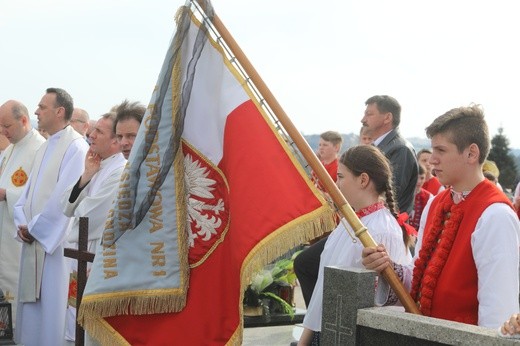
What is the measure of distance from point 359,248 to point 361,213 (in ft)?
0.83

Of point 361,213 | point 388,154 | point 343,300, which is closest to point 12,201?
point 388,154

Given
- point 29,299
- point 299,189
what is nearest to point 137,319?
point 299,189

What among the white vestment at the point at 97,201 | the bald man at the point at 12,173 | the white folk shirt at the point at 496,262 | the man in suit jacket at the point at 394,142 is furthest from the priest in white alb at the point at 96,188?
the white folk shirt at the point at 496,262

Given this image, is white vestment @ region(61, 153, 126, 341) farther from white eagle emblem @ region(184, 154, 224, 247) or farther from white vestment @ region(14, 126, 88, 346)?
white eagle emblem @ region(184, 154, 224, 247)

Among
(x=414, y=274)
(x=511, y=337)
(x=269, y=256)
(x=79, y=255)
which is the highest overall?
(x=79, y=255)

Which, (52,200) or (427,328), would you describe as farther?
(52,200)

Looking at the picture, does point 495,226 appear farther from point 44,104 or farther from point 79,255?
point 44,104

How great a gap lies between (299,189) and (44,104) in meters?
4.44

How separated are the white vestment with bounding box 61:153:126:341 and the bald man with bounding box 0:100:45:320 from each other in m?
2.41

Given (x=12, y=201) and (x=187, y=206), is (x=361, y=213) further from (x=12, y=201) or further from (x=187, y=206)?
(x=12, y=201)

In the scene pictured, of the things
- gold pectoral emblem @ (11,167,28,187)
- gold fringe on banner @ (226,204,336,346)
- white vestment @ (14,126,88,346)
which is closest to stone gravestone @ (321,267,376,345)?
gold fringe on banner @ (226,204,336,346)

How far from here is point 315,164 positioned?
4418 millimetres

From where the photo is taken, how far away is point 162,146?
493cm

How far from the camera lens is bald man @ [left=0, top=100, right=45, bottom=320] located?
29.5 ft
